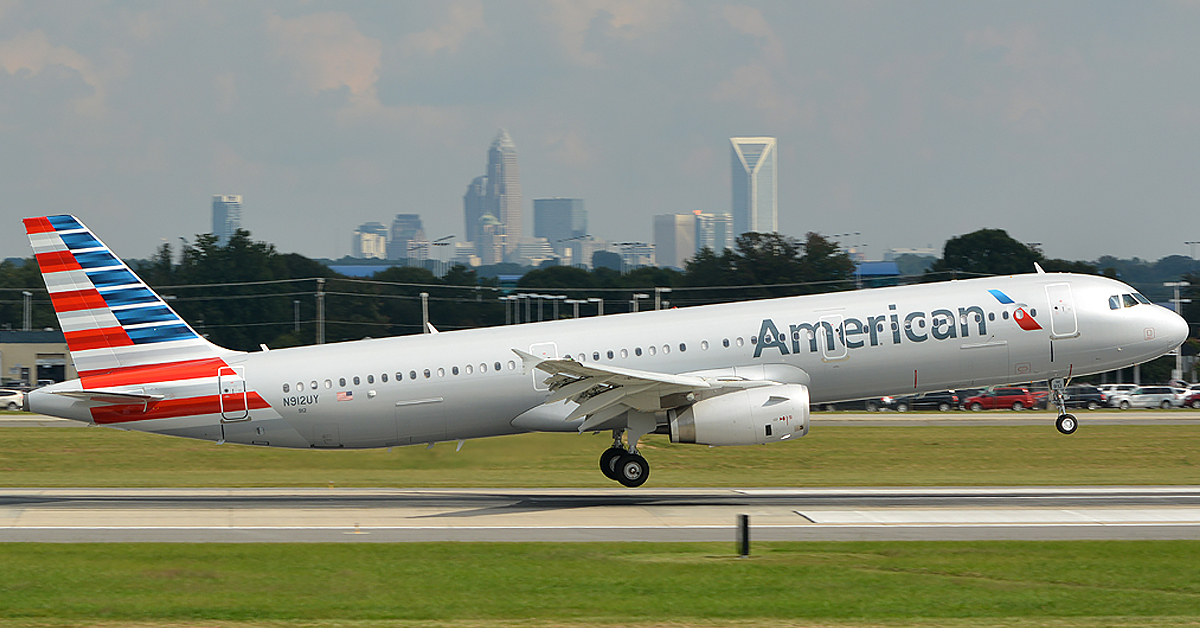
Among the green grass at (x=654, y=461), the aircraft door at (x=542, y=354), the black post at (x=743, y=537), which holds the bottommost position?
the green grass at (x=654, y=461)

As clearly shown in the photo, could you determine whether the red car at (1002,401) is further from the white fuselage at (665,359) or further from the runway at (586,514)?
the white fuselage at (665,359)

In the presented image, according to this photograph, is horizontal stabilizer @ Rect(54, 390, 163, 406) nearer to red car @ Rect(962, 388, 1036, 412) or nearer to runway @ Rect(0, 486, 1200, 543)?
runway @ Rect(0, 486, 1200, 543)

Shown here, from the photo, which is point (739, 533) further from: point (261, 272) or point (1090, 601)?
point (261, 272)

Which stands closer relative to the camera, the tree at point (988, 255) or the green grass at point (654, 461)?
the green grass at point (654, 461)

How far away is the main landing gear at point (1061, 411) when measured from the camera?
31.0 m

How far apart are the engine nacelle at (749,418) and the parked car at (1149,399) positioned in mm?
65242

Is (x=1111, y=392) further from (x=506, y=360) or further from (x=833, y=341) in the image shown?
(x=506, y=360)

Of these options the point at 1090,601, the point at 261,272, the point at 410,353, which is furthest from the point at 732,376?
the point at 261,272

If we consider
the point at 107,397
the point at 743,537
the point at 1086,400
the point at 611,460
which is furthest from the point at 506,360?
the point at 1086,400

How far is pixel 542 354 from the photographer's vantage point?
3105 centimetres

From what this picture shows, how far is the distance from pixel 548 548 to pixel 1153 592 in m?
9.89

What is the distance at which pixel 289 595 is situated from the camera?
1820cm

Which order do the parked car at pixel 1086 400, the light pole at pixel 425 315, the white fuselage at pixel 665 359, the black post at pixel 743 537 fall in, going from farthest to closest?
the parked car at pixel 1086 400
the light pole at pixel 425 315
the white fuselage at pixel 665 359
the black post at pixel 743 537

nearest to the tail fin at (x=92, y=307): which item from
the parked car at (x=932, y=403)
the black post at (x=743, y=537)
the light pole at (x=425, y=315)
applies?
the light pole at (x=425, y=315)
